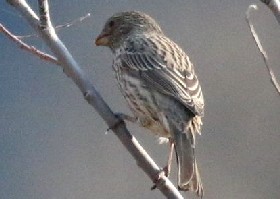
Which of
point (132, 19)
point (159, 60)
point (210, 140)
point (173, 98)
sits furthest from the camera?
point (210, 140)

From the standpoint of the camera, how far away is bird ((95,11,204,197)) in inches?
203

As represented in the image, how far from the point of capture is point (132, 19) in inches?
252

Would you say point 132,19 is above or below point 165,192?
above

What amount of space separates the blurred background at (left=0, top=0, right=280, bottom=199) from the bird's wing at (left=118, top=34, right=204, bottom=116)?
2.18 meters

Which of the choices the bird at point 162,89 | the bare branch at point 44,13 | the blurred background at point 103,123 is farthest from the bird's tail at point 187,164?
the blurred background at point 103,123

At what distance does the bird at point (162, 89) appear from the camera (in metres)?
5.17

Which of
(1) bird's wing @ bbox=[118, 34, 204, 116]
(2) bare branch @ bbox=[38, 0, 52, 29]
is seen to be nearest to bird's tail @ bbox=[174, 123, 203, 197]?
(1) bird's wing @ bbox=[118, 34, 204, 116]

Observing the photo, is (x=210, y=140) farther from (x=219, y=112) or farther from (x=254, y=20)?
(x=254, y=20)

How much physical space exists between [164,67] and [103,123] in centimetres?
263

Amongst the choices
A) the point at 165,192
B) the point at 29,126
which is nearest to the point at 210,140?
the point at 29,126

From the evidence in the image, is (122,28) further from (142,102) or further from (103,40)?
(142,102)

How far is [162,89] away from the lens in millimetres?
5504

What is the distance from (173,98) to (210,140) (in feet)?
9.56

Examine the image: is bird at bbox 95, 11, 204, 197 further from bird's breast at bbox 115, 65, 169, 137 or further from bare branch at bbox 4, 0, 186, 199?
bare branch at bbox 4, 0, 186, 199
